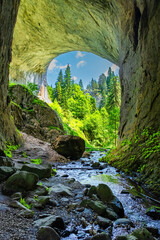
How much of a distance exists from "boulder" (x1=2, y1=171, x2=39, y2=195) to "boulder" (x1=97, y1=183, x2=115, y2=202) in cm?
146

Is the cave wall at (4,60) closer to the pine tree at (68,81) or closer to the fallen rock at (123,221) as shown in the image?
the fallen rock at (123,221)

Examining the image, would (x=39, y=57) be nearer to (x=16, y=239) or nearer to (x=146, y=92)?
(x=146, y=92)

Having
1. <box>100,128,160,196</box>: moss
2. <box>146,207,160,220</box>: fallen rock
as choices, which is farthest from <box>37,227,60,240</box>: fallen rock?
<box>100,128,160,196</box>: moss

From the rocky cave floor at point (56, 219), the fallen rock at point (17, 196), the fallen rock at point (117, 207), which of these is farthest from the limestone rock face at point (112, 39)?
the fallen rock at point (17, 196)

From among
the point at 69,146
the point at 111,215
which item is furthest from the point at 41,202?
the point at 69,146

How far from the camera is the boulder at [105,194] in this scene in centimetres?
312

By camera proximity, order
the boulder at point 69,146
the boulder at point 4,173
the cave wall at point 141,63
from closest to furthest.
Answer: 1. the boulder at point 4,173
2. the cave wall at point 141,63
3. the boulder at point 69,146

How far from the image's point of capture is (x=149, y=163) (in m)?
4.68

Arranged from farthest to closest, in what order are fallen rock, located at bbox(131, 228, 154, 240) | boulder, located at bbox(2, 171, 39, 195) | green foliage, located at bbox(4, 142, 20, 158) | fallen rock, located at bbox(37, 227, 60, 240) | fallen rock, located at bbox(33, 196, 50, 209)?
green foliage, located at bbox(4, 142, 20, 158), boulder, located at bbox(2, 171, 39, 195), fallen rock, located at bbox(33, 196, 50, 209), fallen rock, located at bbox(131, 228, 154, 240), fallen rock, located at bbox(37, 227, 60, 240)

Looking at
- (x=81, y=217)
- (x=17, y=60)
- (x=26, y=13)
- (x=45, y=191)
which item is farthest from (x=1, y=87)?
(x=17, y=60)

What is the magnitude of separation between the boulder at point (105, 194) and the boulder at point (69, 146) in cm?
671

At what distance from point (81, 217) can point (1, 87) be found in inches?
233

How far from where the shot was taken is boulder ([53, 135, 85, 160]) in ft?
32.7

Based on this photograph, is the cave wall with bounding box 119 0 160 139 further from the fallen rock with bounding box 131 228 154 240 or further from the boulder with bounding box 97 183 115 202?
the fallen rock with bounding box 131 228 154 240
